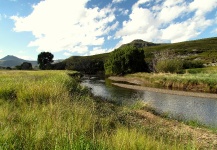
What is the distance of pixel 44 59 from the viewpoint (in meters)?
127

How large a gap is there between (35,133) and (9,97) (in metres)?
7.48

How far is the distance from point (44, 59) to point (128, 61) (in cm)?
6625

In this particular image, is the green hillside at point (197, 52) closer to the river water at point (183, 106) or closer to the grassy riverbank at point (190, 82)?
the grassy riverbank at point (190, 82)

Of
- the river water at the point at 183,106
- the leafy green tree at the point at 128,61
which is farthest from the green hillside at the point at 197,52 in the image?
the river water at the point at 183,106

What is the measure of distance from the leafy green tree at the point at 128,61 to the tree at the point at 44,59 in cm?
5637

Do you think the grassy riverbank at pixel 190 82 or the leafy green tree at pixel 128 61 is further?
the leafy green tree at pixel 128 61

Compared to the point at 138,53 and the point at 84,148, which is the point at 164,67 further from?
the point at 84,148

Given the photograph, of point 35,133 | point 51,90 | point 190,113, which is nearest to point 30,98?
point 51,90

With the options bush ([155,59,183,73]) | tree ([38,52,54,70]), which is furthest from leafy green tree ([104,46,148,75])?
tree ([38,52,54,70])

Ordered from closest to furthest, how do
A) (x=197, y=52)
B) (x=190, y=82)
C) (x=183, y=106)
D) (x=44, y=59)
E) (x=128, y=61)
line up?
(x=183, y=106) < (x=190, y=82) < (x=128, y=61) < (x=44, y=59) < (x=197, y=52)

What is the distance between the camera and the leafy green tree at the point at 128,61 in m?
73.9

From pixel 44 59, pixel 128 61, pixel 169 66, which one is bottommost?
pixel 169 66

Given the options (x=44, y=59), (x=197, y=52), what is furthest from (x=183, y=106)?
(x=197, y=52)

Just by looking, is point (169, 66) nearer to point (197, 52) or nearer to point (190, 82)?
point (190, 82)
